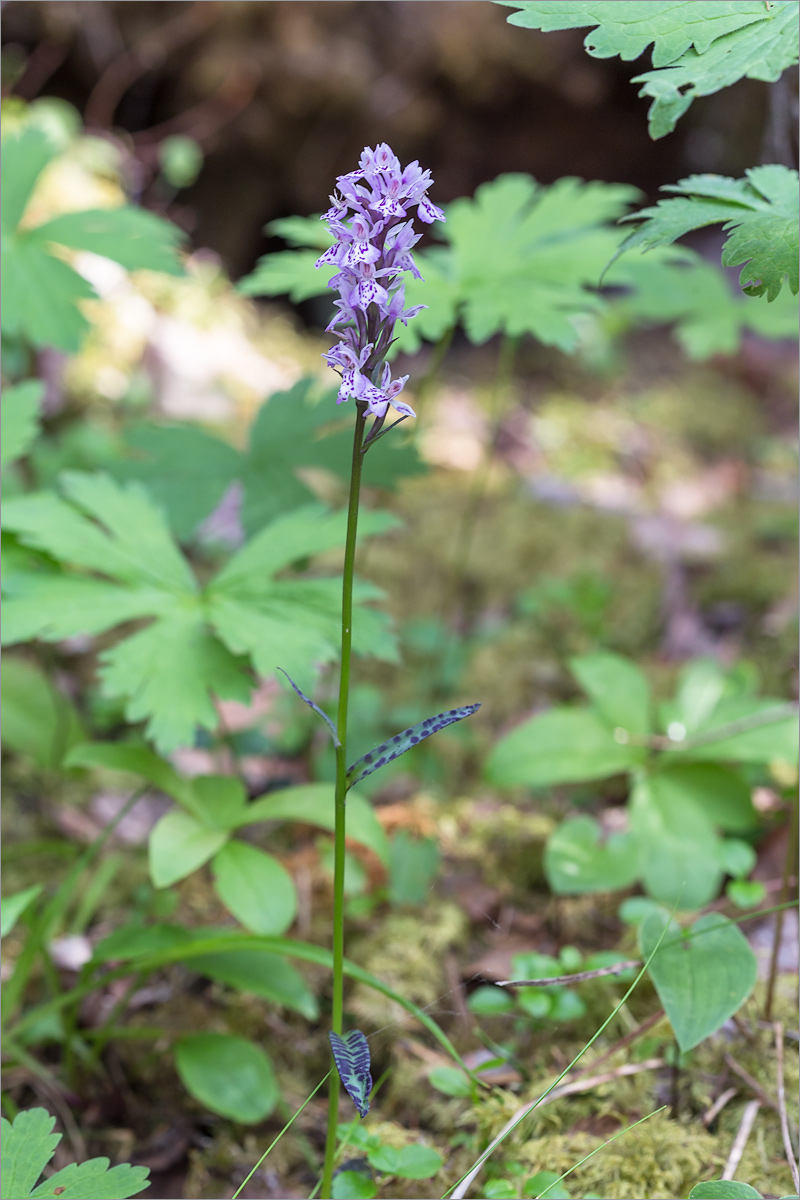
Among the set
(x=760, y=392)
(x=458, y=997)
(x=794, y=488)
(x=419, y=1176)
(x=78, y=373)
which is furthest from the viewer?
(x=760, y=392)

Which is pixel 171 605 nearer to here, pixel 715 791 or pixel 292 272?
pixel 292 272

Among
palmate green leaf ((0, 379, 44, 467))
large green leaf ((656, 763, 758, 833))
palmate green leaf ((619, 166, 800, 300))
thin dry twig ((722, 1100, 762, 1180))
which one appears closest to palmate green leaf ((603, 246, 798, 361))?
palmate green leaf ((619, 166, 800, 300))

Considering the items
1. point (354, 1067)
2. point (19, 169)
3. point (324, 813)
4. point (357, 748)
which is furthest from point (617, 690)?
point (19, 169)

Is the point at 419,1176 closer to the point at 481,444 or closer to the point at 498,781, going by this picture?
the point at 498,781

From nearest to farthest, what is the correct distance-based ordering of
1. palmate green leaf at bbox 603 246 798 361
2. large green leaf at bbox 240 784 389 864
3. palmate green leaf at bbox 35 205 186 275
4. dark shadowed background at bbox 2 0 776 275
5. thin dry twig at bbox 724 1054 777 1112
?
thin dry twig at bbox 724 1054 777 1112, large green leaf at bbox 240 784 389 864, palmate green leaf at bbox 35 205 186 275, palmate green leaf at bbox 603 246 798 361, dark shadowed background at bbox 2 0 776 275

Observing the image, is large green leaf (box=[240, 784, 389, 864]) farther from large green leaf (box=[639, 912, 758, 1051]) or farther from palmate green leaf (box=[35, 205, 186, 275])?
palmate green leaf (box=[35, 205, 186, 275])

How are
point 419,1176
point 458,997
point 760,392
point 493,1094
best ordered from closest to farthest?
point 419,1176, point 493,1094, point 458,997, point 760,392

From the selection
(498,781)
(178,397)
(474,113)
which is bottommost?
(498,781)

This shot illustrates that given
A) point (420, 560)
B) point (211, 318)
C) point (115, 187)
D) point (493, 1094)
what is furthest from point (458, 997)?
point (115, 187)
